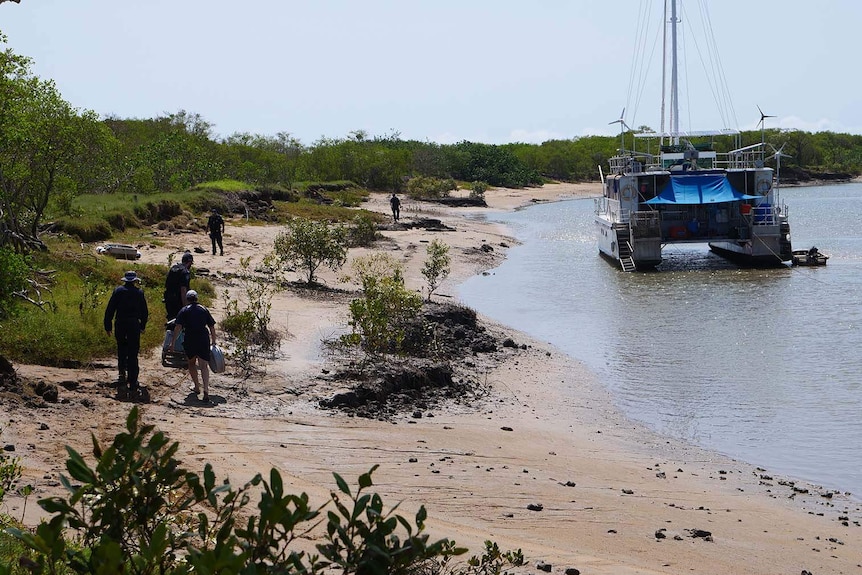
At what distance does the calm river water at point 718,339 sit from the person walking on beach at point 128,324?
6.73 meters

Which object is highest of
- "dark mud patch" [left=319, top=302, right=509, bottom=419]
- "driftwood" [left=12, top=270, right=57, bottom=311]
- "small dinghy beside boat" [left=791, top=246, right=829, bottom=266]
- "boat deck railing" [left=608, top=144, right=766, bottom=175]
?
"boat deck railing" [left=608, top=144, right=766, bottom=175]

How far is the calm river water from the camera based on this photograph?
12.2 m

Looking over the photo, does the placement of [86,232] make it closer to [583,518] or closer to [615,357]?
[615,357]

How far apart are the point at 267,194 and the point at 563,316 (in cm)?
2505

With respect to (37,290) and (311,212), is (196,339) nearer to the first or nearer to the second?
(37,290)

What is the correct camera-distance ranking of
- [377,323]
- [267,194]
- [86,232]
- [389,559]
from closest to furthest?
[389,559], [377,323], [86,232], [267,194]

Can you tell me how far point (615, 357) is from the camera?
17.9m

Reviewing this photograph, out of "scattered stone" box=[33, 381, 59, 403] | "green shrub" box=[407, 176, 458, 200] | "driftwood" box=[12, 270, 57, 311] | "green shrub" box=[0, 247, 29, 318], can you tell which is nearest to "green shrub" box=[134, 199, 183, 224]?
"driftwood" box=[12, 270, 57, 311]

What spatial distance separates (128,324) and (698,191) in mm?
24964

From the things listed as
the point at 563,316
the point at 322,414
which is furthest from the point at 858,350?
the point at 322,414

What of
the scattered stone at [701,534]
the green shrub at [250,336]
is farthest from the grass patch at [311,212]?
the scattered stone at [701,534]

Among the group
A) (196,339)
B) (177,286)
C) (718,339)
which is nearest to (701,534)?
(196,339)

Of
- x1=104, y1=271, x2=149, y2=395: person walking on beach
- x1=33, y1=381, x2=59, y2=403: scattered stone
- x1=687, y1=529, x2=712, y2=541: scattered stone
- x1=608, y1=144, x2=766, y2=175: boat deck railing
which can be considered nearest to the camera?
x1=687, y1=529, x2=712, y2=541: scattered stone

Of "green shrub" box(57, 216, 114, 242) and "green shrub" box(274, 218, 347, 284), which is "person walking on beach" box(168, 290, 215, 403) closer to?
"green shrub" box(274, 218, 347, 284)
